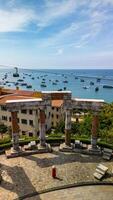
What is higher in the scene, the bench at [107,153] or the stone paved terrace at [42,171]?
the bench at [107,153]

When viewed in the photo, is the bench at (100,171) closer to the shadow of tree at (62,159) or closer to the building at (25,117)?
the shadow of tree at (62,159)

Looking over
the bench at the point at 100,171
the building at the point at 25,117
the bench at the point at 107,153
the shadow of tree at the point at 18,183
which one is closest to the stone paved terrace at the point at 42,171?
the shadow of tree at the point at 18,183

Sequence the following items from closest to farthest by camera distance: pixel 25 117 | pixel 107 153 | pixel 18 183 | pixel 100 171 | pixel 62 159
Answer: pixel 18 183
pixel 100 171
pixel 62 159
pixel 107 153
pixel 25 117

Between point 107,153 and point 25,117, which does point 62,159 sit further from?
point 25,117

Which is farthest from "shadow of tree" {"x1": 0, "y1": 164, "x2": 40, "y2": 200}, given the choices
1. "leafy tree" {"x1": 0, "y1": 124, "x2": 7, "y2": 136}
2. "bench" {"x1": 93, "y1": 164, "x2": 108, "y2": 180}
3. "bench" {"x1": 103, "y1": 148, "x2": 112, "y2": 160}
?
"leafy tree" {"x1": 0, "y1": 124, "x2": 7, "y2": 136}

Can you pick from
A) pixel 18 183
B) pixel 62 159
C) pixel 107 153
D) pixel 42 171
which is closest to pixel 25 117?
pixel 62 159
